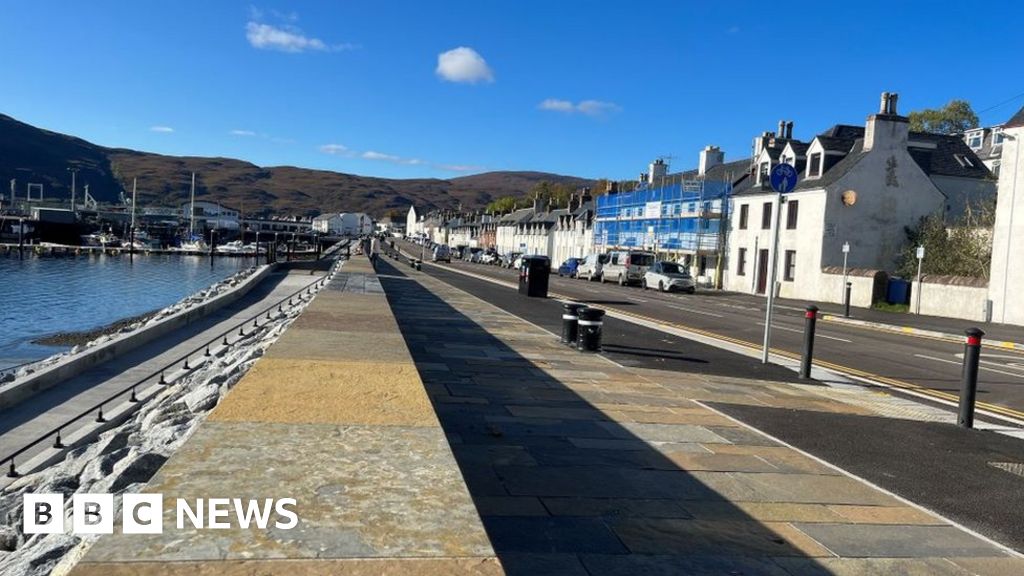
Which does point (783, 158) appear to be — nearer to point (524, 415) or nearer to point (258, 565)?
point (524, 415)

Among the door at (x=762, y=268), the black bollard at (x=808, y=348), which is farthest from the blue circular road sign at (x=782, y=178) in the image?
the door at (x=762, y=268)

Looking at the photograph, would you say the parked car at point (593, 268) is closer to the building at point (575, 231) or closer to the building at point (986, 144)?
the building at point (575, 231)

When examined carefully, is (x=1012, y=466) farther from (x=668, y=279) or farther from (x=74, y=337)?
(x=668, y=279)

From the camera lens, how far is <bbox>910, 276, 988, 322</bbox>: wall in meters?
30.3

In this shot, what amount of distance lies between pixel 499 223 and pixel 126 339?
360 ft

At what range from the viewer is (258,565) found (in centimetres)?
290

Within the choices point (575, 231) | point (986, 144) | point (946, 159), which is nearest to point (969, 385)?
point (946, 159)

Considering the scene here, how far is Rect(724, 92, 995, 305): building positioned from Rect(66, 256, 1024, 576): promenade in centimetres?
3462

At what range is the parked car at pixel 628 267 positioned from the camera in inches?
1901

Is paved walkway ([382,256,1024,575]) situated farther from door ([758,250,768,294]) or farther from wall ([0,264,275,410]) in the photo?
door ([758,250,768,294])

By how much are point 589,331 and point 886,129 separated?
35515 millimetres

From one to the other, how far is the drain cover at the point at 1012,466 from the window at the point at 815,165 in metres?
39.8

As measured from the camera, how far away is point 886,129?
138 ft

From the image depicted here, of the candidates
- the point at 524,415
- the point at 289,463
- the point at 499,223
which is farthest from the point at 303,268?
the point at 499,223
